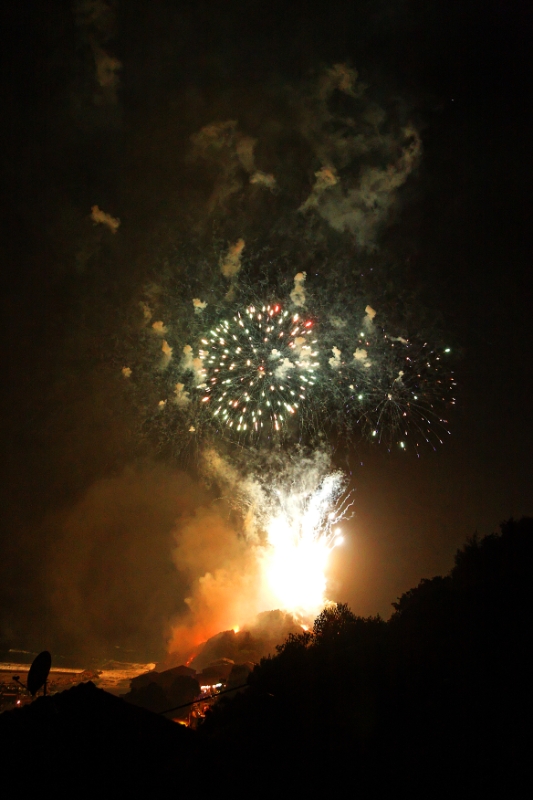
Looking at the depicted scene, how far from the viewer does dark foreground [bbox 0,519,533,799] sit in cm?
1062

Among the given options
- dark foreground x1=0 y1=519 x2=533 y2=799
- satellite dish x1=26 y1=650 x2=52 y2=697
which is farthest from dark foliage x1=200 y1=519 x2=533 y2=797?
satellite dish x1=26 y1=650 x2=52 y2=697

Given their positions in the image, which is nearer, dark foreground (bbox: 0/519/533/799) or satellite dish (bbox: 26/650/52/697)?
satellite dish (bbox: 26/650/52/697)

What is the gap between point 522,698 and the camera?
12.6 meters

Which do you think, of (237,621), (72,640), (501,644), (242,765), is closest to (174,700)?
(237,621)

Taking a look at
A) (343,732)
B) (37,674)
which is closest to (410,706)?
(343,732)

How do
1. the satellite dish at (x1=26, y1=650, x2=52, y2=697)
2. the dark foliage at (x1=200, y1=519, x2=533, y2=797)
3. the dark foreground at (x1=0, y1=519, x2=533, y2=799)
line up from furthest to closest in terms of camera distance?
the dark foliage at (x1=200, y1=519, x2=533, y2=797), the dark foreground at (x1=0, y1=519, x2=533, y2=799), the satellite dish at (x1=26, y1=650, x2=52, y2=697)

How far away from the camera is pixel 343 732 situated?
13070mm

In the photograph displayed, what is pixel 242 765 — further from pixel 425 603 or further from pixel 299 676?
pixel 425 603

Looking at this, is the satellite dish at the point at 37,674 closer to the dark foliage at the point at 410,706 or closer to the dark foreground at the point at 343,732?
the dark foreground at the point at 343,732

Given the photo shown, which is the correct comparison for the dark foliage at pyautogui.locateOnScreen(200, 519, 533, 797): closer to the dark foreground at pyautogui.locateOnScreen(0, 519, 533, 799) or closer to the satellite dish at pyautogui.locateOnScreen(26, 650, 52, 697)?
the dark foreground at pyautogui.locateOnScreen(0, 519, 533, 799)

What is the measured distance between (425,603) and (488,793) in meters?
12.0

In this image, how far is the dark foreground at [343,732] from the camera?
418 inches

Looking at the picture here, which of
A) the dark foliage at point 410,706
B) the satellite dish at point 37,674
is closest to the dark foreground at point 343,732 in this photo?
the dark foliage at point 410,706

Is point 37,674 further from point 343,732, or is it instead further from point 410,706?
point 410,706
